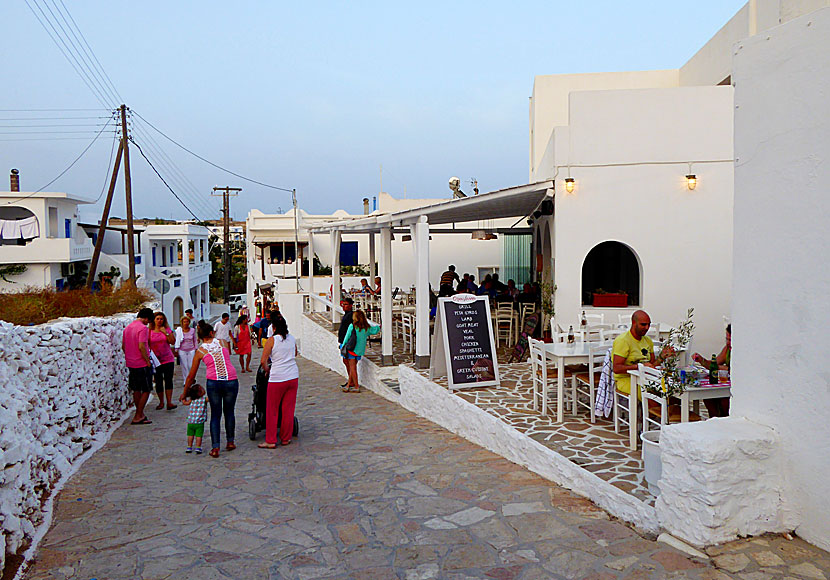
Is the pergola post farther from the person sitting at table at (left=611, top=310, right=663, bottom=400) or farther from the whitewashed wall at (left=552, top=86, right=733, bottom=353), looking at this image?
the person sitting at table at (left=611, top=310, right=663, bottom=400)

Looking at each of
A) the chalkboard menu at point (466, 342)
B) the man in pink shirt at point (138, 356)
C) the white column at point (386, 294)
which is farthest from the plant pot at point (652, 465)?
the white column at point (386, 294)

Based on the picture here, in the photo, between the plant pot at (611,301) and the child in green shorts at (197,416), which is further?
the plant pot at (611,301)

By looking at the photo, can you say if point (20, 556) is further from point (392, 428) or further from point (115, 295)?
point (115, 295)

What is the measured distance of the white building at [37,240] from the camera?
25.6 meters

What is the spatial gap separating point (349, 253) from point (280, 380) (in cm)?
2335

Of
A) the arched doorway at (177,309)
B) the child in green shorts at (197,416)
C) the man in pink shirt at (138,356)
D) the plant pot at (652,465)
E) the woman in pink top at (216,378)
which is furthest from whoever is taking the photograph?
the arched doorway at (177,309)

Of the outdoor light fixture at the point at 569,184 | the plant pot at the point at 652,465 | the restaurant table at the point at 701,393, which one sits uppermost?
the outdoor light fixture at the point at 569,184

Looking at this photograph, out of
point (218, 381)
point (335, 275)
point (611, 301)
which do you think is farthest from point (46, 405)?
point (335, 275)

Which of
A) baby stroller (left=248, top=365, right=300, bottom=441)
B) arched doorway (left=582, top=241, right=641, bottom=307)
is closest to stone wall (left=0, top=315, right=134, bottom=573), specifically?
baby stroller (left=248, top=365, right=300, bottom=441)

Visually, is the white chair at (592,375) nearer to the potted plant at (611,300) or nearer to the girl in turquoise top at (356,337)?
the potted plant at (611,300)

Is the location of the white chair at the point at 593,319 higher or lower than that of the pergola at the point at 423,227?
lower

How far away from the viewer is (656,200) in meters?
9.80

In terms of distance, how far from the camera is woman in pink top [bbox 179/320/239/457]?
7.14 meters

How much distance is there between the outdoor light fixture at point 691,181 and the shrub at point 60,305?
9639 millimetres
